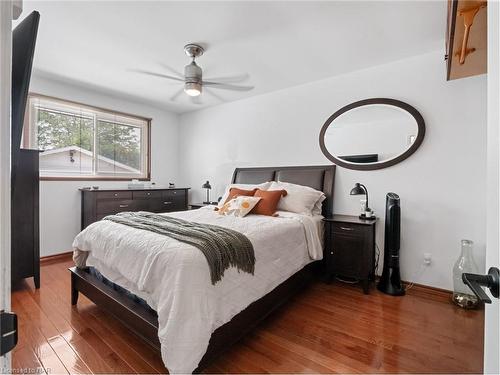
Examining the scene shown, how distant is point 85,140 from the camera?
3936 mm

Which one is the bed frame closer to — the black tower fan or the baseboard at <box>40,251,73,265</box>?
the black tower fan

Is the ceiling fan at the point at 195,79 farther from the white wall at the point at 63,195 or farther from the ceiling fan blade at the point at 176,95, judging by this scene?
the white wall at the point at 63,195

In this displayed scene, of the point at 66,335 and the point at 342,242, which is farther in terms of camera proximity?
the point at 342,242

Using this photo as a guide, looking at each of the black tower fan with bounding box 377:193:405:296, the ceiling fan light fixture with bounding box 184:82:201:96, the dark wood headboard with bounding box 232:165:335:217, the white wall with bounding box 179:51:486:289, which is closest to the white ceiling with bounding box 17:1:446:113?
the white wall with bounding box 179:51:486:289

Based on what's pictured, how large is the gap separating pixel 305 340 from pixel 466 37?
2236mm

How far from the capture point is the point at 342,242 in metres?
2.74

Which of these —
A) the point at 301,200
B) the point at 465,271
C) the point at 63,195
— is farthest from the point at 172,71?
the point at 465,271

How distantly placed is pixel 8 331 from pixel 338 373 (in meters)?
1.71

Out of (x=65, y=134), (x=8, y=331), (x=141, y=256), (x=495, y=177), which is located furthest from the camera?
(x=65, y=134)

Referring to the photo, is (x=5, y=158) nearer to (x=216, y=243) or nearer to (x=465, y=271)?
(x=216, y=243)

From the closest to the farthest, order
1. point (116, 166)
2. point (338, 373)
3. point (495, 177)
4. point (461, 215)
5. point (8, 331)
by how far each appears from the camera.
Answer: point (8, 331), point (495, 177), point (338, 373), point (461, 215), point (116, 166)

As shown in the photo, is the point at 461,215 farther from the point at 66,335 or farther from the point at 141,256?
the point at 66,335

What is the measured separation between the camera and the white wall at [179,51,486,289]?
8.04 feet

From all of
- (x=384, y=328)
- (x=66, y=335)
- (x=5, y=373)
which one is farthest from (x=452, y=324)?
(x=66, y=335)
